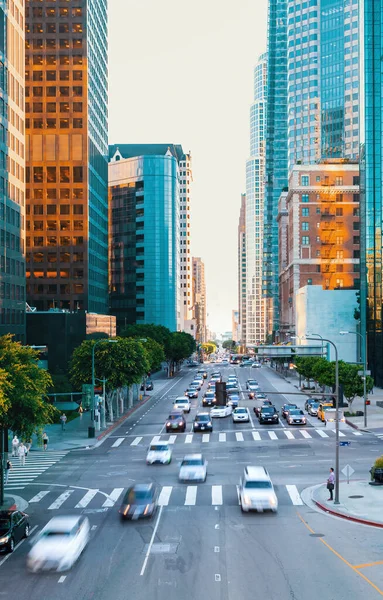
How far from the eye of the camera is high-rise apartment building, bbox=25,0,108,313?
11381 cm

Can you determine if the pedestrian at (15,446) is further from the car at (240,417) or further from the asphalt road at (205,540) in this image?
the car at (240,417)

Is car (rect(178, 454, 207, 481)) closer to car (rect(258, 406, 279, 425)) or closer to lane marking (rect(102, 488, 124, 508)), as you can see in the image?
lane marking (rect(102, 488, 124, 508))

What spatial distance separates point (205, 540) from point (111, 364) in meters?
40.8

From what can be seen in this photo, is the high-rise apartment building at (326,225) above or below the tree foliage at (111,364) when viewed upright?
above

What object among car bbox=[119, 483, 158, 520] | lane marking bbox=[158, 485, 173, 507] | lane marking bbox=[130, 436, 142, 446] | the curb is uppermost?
car bbox=[119, 483, 158, 520]

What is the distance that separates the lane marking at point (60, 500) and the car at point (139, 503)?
13.3 feet

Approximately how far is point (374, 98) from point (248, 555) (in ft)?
283

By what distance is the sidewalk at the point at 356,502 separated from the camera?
28.7m

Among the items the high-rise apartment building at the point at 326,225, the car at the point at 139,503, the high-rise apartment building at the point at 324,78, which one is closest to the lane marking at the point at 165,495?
the car at the point at 139,503

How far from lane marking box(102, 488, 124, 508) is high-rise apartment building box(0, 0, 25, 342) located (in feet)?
118

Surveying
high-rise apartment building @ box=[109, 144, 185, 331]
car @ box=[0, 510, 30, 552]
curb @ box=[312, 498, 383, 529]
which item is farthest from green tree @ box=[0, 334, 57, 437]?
high-rise apartment building @ box=[109, 144, 185, 331]

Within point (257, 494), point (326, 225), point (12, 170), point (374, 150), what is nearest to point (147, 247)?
point (326, 225)

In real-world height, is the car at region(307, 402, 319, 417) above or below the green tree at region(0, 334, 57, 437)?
below

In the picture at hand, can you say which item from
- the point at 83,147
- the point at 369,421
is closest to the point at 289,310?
the point at 83,147
